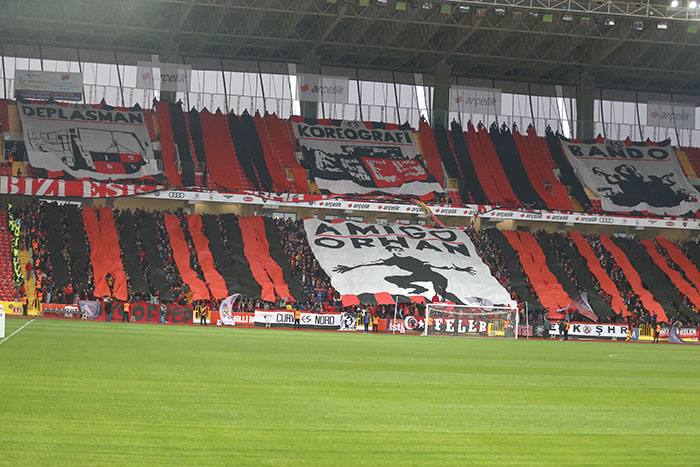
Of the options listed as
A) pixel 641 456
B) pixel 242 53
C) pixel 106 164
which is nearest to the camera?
pixel 641 456

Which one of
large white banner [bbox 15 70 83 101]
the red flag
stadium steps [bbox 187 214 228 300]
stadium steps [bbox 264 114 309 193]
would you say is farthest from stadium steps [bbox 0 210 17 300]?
the red flag

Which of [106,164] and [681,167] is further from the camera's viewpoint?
[681,167]

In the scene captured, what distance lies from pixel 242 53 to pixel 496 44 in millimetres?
17900

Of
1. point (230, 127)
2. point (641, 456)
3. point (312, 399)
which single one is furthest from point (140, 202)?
point (641, 456)

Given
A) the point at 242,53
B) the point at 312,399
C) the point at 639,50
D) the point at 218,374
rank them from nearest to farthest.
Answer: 1. the point at 312,399
2. the point at 218,374
3. the point at 639,50
4. the point at 242,53

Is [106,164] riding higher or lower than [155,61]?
lower

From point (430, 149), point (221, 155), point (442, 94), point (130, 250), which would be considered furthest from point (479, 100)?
point (130, 250)

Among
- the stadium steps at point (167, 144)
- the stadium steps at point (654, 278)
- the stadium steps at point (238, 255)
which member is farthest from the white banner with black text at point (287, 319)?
the stadium steps at point (654, 278)

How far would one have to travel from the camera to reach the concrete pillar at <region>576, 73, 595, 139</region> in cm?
6197

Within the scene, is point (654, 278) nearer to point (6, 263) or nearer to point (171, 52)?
point (171, 52)

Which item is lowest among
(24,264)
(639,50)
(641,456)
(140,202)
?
(641,456)

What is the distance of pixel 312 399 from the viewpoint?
12.5 m

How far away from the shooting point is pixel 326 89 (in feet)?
173

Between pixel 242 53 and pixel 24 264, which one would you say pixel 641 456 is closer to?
pixel 24 264
